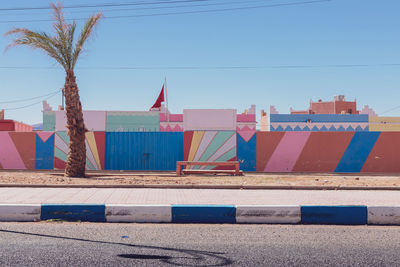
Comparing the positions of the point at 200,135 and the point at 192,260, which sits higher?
the point at 200,135

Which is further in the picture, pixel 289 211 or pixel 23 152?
pixel 23 152

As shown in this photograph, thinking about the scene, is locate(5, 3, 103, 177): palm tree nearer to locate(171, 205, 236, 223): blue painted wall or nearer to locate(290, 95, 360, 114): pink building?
locate(171, 205, 236, 223): blue painted wall

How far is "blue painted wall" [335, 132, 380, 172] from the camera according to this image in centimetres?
1686

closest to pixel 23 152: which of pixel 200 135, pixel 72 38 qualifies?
pixel 72 38

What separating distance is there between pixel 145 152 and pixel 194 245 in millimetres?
12960

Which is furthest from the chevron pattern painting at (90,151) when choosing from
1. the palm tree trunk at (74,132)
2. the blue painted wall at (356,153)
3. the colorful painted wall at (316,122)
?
the colorful painted wall at (316,122)

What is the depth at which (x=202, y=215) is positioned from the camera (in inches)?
243

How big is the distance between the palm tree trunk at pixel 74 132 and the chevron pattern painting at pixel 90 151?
145 inches

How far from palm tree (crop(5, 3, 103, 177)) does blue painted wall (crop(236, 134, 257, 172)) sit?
7201mm

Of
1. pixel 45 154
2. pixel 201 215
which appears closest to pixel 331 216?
pixel 201 215

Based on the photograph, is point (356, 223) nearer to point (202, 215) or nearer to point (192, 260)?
point (202, 215)

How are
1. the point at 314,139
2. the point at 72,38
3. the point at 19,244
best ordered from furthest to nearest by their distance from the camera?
the point at 314,139 → the point at 72,38 → the point at 19,244

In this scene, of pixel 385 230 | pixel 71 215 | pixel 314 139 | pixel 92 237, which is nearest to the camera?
pixel 92 237

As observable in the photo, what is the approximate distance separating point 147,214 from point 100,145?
39.2ft
